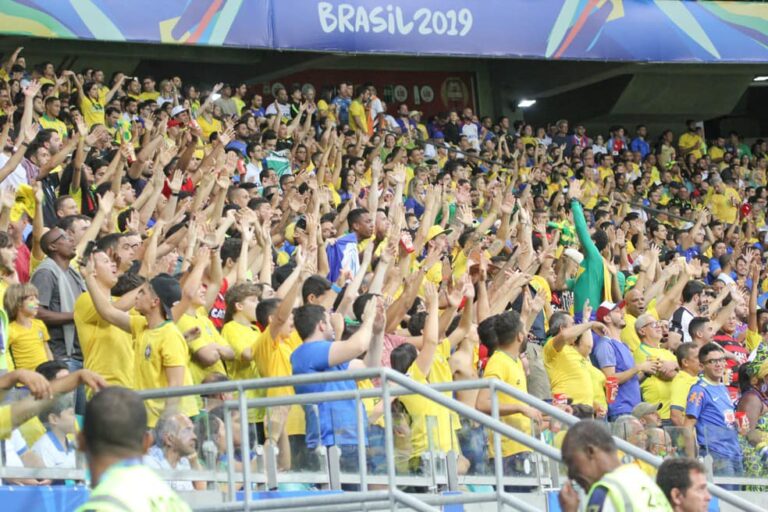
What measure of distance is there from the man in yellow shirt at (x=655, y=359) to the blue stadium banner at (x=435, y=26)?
29.0 ft

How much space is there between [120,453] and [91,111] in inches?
522

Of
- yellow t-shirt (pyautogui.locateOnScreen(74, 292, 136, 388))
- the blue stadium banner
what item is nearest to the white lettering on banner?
the blue stadium banner

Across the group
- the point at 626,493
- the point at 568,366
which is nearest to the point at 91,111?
the point at 568,366

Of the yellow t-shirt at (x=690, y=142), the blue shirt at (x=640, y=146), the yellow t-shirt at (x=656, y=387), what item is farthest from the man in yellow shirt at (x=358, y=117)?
the yellow t-shirt at (x=656, y=387)

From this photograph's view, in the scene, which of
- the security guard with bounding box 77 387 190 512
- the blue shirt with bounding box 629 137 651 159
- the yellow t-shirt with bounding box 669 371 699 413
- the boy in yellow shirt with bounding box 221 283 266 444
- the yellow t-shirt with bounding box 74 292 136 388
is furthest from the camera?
the blue shirt with bounding box 629 137 651 159

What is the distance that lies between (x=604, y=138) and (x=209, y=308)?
1869cm

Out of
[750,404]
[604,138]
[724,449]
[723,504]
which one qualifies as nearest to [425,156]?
[604,138]

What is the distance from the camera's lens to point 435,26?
69.3 feet

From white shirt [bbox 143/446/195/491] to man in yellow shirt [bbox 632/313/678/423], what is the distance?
487cm

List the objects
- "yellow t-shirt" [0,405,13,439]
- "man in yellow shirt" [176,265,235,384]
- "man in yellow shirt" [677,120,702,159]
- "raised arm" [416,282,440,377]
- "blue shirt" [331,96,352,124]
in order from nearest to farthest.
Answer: "yellow t-shirt" [0,405,13,439] → "man in yellow shirt" [176,265,235,384] → "raised arm" [416,282,440,377] → "blue shirt" [331,96,352,124] → "man in yellow shirt" [677,120,702,159]

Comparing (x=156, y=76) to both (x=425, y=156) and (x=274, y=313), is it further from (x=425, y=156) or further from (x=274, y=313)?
(x=274, y=313)

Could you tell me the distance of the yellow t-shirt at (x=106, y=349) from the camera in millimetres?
8047

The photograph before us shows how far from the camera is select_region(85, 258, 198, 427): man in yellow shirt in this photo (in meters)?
7.78

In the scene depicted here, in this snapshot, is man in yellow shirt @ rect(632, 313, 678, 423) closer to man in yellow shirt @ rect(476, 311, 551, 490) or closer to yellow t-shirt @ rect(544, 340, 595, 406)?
yellow t-shirt @ rect(544, 340, 595, 406)
